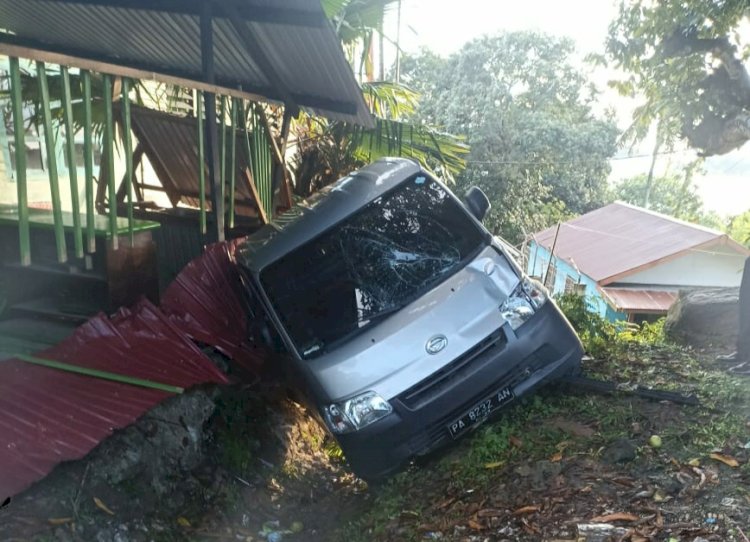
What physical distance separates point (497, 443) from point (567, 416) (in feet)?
1.86

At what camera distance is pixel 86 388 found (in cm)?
390

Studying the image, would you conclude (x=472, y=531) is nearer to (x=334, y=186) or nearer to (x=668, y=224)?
(x=334, y=186)

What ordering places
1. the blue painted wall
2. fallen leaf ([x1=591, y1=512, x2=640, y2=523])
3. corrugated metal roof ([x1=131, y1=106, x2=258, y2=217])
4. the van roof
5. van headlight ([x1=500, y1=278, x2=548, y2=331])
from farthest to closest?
the blue painted wall < corrugated metal roof ([x1=131, y1=106, x2=258, y2=217]) < the van roof < van headlight ([x1=500, y1=278, x2=548, y2=331]) < fallen leaf ([x1=591, y1=512, x2=640, y2=523])

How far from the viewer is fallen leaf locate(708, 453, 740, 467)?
3.37 meters

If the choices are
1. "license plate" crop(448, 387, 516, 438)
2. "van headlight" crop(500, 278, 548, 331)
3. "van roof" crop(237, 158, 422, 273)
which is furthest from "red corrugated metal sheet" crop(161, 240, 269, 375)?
"van headlight" crop(500, 278, 548, 331)

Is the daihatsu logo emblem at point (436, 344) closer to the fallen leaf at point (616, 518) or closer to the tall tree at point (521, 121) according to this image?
the fallen leaf at point (616, 518)

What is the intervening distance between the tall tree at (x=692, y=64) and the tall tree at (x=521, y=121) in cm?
1346

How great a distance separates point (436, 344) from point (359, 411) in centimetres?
65

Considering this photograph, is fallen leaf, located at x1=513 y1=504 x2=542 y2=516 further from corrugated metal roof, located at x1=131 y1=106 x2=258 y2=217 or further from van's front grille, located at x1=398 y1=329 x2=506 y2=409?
corrugated metal roof, located at x1=131 y1=106 x2=258 y2=217

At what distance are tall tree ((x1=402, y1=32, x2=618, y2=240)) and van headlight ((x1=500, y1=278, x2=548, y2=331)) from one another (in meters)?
17.2

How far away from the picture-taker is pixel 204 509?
4086 millimetres

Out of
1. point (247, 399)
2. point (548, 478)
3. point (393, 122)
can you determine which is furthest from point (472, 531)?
point (393, 122)

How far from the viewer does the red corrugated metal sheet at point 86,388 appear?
3.33 meters

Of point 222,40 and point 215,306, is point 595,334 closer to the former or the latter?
point 215,306
